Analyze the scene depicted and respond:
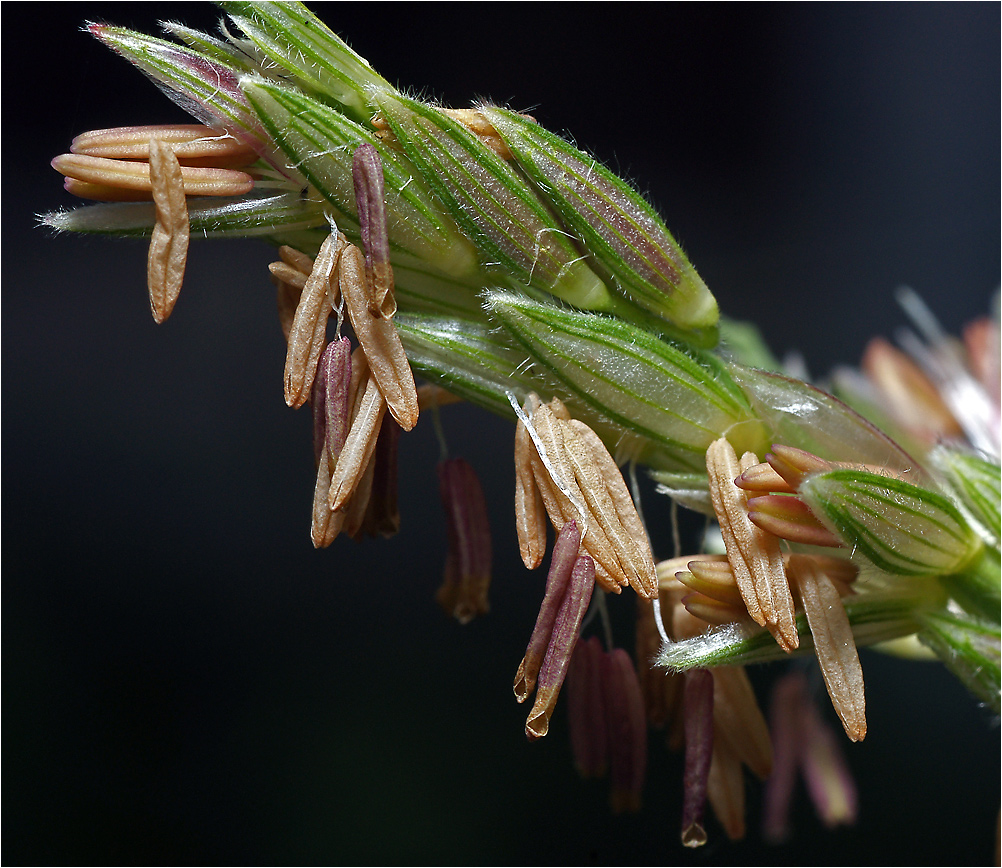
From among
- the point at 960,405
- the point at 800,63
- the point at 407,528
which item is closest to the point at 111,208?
the point at 960,405

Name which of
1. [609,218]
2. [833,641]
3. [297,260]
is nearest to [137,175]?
[297,260]

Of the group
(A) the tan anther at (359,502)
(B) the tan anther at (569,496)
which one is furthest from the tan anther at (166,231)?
(B) the tan anther at (569,496)

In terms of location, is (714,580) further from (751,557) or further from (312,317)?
(312,317)

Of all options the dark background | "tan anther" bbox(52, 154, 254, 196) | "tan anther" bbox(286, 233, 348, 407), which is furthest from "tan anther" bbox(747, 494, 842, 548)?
the dark background

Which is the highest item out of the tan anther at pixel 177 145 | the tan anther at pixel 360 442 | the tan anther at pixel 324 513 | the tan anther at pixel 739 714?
the tan anther at pixel 177 145

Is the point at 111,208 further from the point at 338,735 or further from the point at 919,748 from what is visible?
the point at 919,748

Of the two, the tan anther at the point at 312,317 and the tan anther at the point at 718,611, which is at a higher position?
the tan anther at the point at 312,317

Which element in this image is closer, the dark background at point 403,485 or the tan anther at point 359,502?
the tan anther at point 359,502

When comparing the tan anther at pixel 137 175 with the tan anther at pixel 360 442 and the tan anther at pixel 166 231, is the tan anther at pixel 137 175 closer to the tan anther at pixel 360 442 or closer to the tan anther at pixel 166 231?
the tan anther at pixel 166 231
